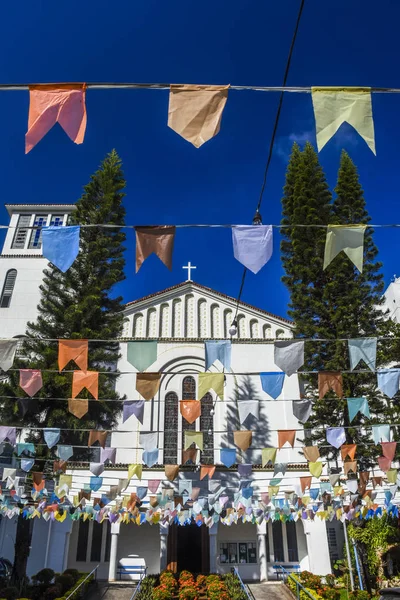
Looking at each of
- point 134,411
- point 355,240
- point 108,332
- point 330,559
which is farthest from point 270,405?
point 355,240

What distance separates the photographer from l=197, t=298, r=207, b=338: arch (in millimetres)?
23233

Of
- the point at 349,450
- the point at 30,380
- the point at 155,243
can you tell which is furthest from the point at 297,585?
the point at 155,243

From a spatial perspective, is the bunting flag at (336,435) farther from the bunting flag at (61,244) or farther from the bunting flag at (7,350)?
the bunting flag at (61,244)

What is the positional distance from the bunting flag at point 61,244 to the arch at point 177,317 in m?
15.8

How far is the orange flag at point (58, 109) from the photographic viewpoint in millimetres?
5766

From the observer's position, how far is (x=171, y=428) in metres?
20.9

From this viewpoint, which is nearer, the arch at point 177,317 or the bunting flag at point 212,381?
the bunting flag at point 212,381

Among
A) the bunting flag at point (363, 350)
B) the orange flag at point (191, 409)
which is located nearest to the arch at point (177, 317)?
the orange flag at point (191, 409)

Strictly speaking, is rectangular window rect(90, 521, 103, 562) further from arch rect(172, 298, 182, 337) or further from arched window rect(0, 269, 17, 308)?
arched window rect(0, 269, 17, 308)

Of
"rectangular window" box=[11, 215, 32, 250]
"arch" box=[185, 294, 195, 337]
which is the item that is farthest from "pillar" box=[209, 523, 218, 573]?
"rectangular window" box=[11, 215, 32, 250]

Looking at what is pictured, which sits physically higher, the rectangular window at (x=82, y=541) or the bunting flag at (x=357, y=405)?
the bunting flag at (x=357, y=405)

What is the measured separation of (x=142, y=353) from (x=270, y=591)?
12601 mm

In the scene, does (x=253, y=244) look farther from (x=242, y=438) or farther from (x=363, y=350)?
(x=242, y=438)

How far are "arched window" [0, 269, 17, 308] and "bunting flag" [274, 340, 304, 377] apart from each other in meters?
17.5
